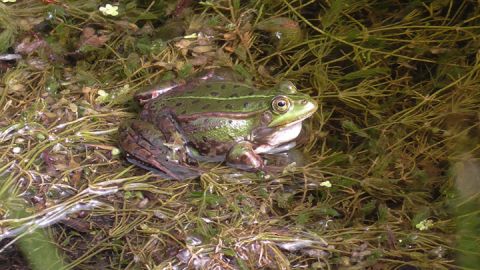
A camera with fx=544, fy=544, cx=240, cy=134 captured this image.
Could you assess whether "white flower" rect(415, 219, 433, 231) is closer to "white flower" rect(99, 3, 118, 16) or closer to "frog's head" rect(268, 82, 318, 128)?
"frog's head" rect(268, 82, 318, 128)

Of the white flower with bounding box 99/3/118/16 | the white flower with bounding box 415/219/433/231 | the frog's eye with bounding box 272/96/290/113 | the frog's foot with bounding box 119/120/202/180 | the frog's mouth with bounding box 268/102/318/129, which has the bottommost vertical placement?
the white flower with bounding box 415/219/433/231

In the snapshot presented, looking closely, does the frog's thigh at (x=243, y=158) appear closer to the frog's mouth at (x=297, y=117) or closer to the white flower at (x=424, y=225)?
the frog's mouth at (x=297, y=117)

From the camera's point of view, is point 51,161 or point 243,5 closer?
point 51,161

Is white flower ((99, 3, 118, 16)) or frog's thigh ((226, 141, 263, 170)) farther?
white flower ((99, 3, 118, 16))

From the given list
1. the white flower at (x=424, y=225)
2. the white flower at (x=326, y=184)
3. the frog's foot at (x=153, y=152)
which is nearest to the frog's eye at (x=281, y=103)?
the white flower at (x=326, y=184)

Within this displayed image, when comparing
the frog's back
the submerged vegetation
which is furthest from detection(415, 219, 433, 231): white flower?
the frog's back

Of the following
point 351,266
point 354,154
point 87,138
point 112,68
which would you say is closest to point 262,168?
point 354,154

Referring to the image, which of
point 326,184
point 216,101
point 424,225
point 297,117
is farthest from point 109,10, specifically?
point 424,225

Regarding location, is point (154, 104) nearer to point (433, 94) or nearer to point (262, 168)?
point (262, 168)
